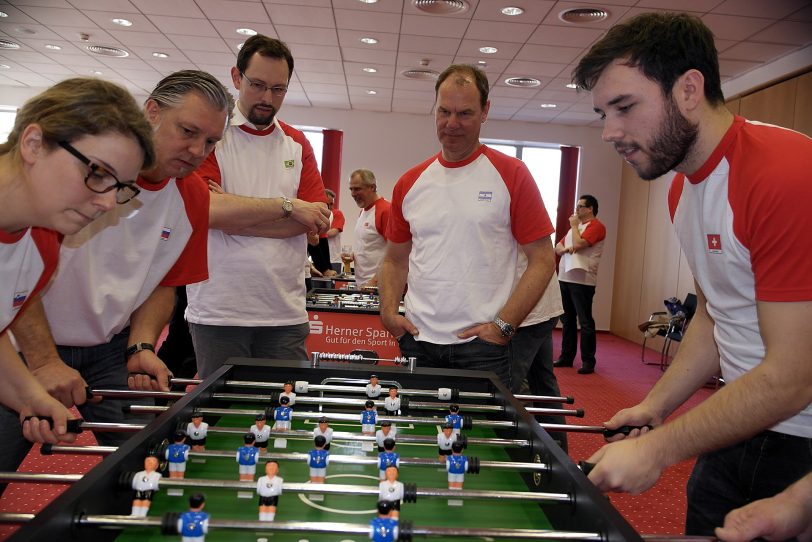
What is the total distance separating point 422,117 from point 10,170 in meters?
8.91

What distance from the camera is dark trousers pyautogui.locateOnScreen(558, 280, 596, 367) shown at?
662 cm

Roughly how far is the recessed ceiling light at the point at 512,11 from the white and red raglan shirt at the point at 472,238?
129 inches

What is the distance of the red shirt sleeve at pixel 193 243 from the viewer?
6.95 ft

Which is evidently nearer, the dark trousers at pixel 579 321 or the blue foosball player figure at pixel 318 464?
the blue foosball player figure at pixel 318 464

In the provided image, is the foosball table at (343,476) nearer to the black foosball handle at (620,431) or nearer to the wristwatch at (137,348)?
the black foosball handle at (620,431)

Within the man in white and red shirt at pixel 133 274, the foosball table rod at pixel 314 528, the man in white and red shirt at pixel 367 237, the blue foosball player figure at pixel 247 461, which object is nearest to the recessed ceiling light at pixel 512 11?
the man in white and red shirt at pixel 367 237

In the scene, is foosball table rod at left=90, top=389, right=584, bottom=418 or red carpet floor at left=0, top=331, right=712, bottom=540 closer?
foosball table rod at left=90, top=389, right=584, bottom=418

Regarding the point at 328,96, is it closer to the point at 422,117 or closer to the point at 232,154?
the point at 422,117

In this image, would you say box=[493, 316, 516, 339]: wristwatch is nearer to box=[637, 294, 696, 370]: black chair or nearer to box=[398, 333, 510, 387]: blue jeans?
box=[398, 333, 510, 387]: blue jeans

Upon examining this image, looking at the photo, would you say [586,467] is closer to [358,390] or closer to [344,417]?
[344,417]

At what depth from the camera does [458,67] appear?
7.85 feet

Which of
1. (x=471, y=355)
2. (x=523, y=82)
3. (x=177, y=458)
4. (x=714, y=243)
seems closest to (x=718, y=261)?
(x=714, y=243)

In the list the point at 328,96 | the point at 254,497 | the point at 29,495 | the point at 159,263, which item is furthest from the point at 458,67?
the point at 328,96

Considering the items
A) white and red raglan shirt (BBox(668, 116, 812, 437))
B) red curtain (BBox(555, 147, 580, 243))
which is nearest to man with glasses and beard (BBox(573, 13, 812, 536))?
white and red raglan shirt (BBox(668, 116, 812, 437))
